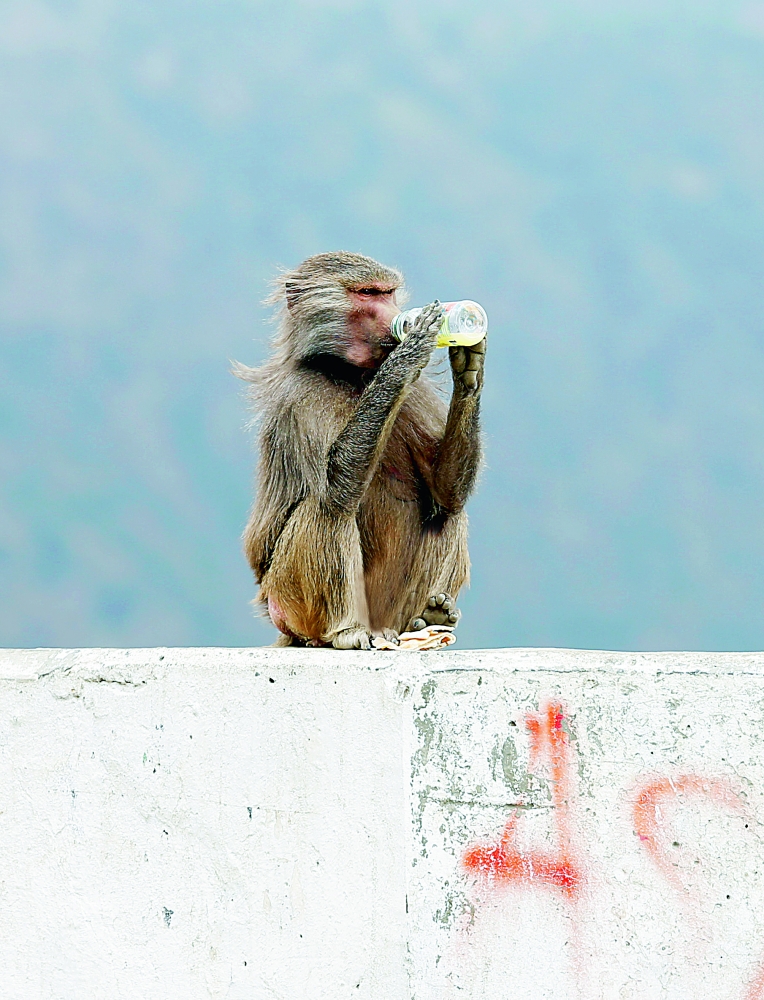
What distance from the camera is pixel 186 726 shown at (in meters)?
4.07

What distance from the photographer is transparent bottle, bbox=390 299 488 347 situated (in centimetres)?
445

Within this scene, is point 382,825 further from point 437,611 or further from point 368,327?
point 368,327

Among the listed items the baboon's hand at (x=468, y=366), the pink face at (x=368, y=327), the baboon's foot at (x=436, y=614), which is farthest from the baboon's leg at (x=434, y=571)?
→ the pink face at (x=368, y=327)

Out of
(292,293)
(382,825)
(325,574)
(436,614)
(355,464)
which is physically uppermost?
(292,293)

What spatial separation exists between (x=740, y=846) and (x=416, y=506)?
199 centimetres

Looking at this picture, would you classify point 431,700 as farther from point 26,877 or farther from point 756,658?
point 26,877

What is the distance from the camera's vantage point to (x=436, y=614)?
4711mm

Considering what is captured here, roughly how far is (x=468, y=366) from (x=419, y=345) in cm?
39

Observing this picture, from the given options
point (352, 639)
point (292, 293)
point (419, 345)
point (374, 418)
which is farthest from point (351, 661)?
point (292, 293)

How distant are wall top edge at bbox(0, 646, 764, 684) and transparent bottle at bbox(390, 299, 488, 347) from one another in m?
1.26

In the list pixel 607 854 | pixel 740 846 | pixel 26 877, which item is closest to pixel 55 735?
pixel 26 877

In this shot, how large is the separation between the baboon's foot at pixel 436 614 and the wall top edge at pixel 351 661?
704 mm

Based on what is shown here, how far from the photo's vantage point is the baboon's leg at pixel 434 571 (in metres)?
4.88

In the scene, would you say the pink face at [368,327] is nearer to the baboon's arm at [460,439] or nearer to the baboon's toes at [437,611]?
the baboon's arm at [460,439]
